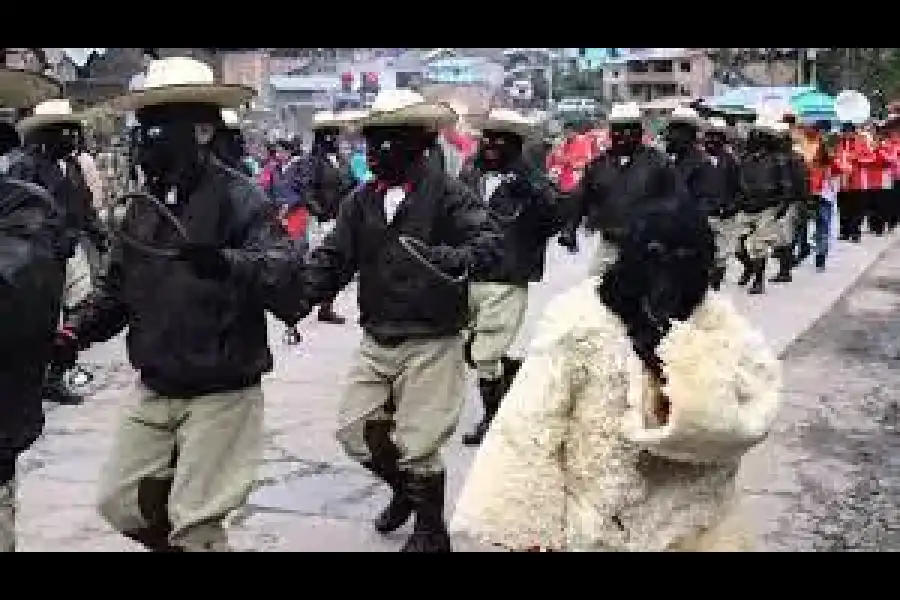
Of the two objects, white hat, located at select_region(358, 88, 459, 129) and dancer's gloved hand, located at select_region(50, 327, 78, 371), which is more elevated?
white hat, located at select_region(358, 88, 459, 129)

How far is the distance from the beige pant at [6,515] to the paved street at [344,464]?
1.84m

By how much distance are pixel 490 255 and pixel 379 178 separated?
538 millimetres

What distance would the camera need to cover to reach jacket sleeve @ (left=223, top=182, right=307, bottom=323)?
167 inches

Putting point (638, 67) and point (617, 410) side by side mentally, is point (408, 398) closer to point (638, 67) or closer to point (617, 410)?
point (617, 410)

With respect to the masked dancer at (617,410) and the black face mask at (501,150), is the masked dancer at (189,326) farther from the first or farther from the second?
the black face mask at (501,150)

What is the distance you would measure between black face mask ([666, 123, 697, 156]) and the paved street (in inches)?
68.7

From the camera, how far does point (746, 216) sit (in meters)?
13.8

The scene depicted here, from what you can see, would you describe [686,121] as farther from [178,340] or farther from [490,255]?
[178,340]

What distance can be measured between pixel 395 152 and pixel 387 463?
1.19 m

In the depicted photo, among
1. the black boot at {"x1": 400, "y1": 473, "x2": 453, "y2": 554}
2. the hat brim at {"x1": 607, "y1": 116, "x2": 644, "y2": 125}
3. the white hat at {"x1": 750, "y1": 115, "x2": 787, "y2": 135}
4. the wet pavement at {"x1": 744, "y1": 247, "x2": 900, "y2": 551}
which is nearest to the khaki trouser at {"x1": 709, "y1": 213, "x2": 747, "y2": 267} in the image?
the white hat at {"x1": 750, "y1": 115, "x2": 787, "y2": 135}

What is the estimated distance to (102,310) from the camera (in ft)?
15.1

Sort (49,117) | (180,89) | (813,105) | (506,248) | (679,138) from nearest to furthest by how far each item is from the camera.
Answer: (180,89)
(506,248)
(49,117)
(679,138)
(813,105)

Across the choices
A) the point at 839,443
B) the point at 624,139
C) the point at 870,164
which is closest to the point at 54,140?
the point at 624,139

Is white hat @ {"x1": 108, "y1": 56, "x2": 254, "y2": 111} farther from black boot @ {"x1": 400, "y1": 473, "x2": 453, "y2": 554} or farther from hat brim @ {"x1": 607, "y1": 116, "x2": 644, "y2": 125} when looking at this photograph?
hat brim @ {"x1": 607, "y1": 116, "x2": 644, "y2": 125}
